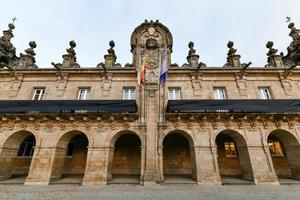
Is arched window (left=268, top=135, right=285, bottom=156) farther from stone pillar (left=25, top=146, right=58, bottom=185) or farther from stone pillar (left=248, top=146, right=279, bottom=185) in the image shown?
stone pillar (left=25, top=146, right=58, bottom=185)

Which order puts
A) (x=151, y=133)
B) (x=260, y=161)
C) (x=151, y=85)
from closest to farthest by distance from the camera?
(x=260, y=161) < (x=151, y=133) < (x=151, y=85)

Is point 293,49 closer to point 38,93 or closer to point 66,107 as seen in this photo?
point 66,107

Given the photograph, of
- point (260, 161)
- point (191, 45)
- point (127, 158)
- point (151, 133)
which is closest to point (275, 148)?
point (260, 161)

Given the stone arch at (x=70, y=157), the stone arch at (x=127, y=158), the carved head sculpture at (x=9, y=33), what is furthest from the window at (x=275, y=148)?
the carved head sculpture at (x=9, y=33)

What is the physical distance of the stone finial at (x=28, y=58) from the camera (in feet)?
46.6

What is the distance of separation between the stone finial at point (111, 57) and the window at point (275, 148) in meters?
15.1

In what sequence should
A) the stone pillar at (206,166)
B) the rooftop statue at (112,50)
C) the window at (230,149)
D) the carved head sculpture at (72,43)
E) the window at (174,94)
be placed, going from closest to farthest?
the stone pillar at (206,166), the window at (230,149), the window at (174,94), the rooftop statue at (112,50), the carved head sculpture at (72,43)

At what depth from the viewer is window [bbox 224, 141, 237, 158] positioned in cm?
1237

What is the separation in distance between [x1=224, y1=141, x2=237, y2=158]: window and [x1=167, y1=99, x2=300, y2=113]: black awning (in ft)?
12.6

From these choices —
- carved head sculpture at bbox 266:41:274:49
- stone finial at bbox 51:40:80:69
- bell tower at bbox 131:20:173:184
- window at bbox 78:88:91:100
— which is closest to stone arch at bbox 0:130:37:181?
window at bbox 78:88:91:100

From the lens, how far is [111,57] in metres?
14.2

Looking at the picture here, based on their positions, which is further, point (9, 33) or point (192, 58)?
point (9, 33)

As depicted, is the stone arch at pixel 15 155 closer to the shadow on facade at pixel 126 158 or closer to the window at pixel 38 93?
the window at pixel 38 93

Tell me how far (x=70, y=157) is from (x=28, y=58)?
33.2ft
